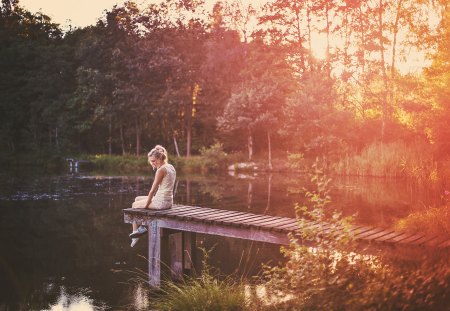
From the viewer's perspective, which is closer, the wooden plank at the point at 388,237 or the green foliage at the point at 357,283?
the green foliage at the point at 357,283

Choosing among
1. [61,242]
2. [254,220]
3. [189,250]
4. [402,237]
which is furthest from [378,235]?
[61,242]

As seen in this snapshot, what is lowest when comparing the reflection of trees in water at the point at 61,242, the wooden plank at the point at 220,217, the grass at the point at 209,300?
the reflection of trees in water at the point at 61,242

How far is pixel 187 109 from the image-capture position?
144ft

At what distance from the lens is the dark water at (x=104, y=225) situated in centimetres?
965

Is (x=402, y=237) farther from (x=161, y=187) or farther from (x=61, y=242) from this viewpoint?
(x=61, y=242)

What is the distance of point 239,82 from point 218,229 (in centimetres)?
3249

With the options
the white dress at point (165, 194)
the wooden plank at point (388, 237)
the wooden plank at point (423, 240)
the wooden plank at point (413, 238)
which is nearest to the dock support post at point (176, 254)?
the white dress at point (165, 194)

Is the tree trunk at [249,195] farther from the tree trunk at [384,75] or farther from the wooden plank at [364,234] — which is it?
the wooden plank at [364,234]

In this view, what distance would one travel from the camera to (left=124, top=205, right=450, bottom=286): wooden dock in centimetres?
758

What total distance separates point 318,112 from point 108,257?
23676 millimetres

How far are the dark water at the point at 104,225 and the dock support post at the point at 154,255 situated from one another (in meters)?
0.33

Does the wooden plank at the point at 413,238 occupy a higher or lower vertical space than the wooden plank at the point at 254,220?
lower

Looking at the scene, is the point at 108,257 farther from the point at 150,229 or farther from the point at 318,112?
the point at 318,112

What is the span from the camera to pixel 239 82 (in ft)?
134
